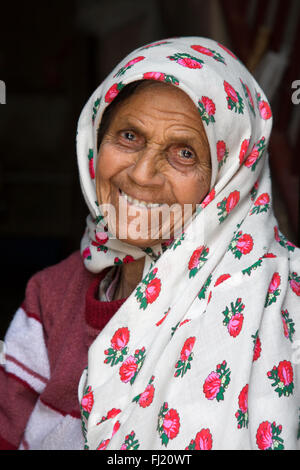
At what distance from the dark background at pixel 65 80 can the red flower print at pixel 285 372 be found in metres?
1.21

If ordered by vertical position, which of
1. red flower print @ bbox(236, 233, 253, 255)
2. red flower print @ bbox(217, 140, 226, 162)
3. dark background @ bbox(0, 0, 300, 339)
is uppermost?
red flower print @ bbox(217, 140, 226, 162)

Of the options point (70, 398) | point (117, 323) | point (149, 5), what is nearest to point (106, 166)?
point (117, 323)

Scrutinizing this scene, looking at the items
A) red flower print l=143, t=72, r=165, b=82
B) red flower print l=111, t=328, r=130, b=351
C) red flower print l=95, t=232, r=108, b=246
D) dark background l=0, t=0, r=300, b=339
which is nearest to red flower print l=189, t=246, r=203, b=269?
red flower print l=111, t=328, r=130, b=351

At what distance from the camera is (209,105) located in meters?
1.59

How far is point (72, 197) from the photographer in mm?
4391

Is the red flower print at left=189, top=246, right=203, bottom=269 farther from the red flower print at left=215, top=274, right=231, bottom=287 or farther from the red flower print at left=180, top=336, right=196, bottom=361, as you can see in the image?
the red flower print at left=180, top=336, right=196, bottom=361

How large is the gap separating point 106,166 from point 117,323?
426 mm

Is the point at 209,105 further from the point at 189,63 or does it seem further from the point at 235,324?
the point at 235,324

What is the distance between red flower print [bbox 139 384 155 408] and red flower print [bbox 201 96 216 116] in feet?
2.25

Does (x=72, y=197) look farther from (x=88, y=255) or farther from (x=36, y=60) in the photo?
(x=88, y=255)

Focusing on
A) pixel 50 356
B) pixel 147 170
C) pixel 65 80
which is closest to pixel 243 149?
pixel 147 170

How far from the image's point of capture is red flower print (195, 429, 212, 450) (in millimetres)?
1331

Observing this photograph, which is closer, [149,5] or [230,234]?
[230,234]

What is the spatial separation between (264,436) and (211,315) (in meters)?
0.29
